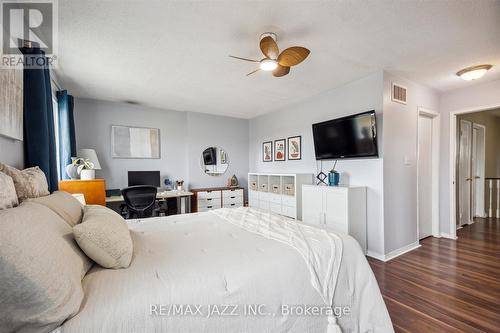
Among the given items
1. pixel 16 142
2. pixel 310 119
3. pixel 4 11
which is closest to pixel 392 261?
pixel 310 119

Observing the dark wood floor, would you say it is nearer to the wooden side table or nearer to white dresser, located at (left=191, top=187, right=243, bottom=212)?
white dresser, located at (left=191, top=187, right=243, bottom=212)

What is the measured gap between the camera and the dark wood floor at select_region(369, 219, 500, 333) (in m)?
1.75

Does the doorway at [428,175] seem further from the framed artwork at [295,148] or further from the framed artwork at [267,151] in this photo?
the framed artwork at [267,151]

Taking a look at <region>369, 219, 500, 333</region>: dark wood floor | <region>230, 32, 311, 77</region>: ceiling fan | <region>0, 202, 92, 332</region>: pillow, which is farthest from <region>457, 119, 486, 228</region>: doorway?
<region>0, 202, 92, 332</region>: pillow

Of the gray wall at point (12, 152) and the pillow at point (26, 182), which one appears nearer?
the pillow at point (26, 182)

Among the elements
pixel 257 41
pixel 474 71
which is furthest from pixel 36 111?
pixel 474 71

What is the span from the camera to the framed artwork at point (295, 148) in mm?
4316

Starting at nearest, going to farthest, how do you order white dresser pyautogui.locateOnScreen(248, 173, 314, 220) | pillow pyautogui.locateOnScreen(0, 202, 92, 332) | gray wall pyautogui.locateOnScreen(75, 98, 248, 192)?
pillow pyautogui.locateOnScreen(0, 202, 92, 332) → white dresser pyautogui.locateOnScreen(248, 173, 314, 220) → gray wall pyautogui.locateOnScreen(75, 98, 248, 192)

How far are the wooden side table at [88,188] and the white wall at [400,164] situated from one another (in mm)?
3808

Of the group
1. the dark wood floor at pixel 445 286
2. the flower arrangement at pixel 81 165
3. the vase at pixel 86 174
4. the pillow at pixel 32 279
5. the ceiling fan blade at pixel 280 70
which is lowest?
the dark wood floor at pixel 445 286

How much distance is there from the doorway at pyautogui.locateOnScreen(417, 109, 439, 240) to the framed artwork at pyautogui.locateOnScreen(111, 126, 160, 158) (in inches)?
192

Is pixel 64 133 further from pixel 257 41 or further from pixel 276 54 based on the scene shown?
pixel 276 54

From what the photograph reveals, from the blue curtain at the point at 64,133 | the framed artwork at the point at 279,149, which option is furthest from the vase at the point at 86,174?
the framed artwork at the point at 279,149

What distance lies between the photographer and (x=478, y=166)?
16.3 feet
